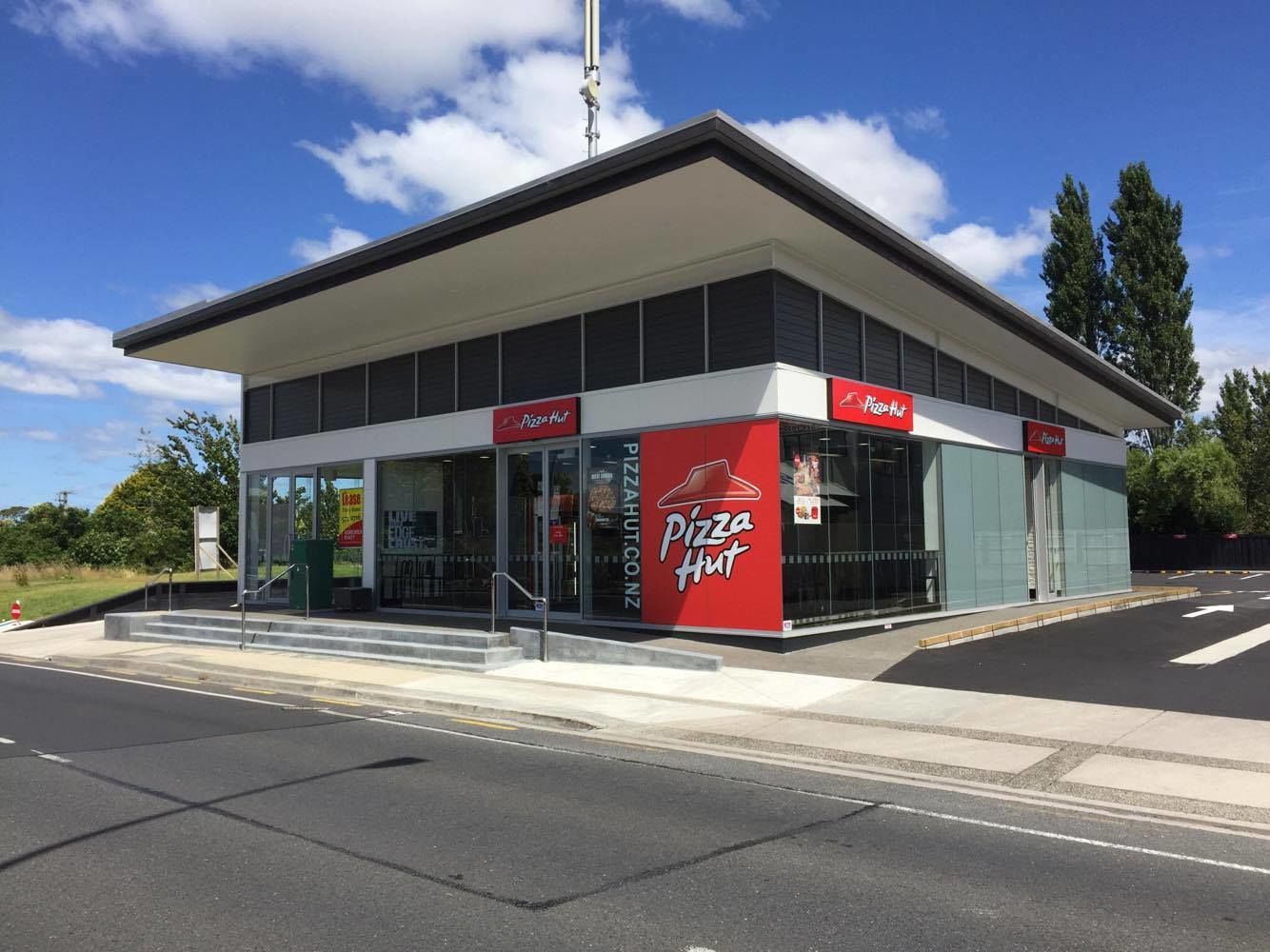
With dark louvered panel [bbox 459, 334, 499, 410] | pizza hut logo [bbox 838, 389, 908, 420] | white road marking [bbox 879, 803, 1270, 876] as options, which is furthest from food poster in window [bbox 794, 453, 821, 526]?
white road marking [bbox 879, 803, 1270, 876]

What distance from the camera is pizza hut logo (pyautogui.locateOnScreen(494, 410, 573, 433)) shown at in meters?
16.8

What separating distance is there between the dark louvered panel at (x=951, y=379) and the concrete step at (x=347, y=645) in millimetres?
9718

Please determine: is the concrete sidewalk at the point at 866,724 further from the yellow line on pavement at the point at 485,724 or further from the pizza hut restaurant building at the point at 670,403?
the pizza hut restaurant building at the point at 670,403

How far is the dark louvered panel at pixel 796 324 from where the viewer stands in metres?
14.5

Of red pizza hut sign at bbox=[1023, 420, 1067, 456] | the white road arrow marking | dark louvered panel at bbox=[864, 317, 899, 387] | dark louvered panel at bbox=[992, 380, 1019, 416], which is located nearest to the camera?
dark louvered panel at bbox=[864, 317, 899, 387]

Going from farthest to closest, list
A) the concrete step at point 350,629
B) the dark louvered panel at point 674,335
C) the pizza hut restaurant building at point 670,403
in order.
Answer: the dark louvered panel at point 674,335
the concrete step at point 350,629
the pizza hut restaurant building at point 670,403

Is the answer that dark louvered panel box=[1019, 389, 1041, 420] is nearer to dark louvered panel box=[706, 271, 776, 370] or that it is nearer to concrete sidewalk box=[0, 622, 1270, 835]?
dark louvered panel box=[706, 271, 776, 370]

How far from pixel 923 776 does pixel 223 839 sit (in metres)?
5.29

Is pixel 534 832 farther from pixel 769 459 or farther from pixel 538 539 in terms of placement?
pixel 538 539

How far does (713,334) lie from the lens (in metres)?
15.1

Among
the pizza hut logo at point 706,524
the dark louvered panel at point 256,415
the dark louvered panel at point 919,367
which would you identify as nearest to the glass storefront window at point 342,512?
the dark louvered panel at point 256,415

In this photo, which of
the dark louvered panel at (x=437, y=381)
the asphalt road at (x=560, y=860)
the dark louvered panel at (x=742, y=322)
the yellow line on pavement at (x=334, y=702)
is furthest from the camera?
the dark louvered panel at (x=437, y=381)

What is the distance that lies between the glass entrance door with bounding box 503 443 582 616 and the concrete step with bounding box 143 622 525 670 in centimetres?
226

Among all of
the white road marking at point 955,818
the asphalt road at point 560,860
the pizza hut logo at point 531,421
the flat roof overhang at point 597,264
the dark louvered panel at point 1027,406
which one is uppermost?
the flat roof overhang at point 597,264
